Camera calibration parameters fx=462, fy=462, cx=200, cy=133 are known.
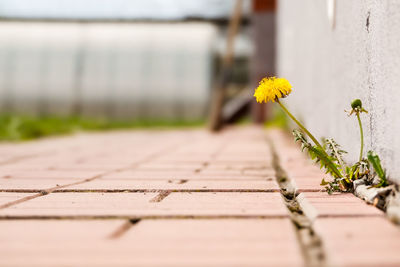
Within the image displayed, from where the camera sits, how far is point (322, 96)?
2246 millimetres

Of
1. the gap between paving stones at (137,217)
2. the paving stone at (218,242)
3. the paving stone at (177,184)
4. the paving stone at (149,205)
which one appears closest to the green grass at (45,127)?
the paving stone at (177,184)

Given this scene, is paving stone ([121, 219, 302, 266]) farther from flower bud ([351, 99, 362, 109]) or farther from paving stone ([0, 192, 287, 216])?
flower bud ([351, 99, 362, 109])

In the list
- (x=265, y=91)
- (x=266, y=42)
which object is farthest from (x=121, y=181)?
(x=266, y=42)

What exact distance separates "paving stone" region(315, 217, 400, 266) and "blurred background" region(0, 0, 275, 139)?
22.5ft

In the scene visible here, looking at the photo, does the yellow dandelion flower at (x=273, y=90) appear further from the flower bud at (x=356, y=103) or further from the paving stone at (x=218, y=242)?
the paving stone at (x=218, y=242)

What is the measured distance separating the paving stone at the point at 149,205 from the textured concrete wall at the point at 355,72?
0.34 metres

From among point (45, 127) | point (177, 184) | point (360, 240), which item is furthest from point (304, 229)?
point (45, 127)

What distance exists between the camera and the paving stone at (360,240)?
2.49 feet

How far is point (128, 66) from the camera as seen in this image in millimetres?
8156

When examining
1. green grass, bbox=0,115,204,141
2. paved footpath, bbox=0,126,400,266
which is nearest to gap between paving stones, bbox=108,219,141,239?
paved footpath, bbox=0,126,400,266

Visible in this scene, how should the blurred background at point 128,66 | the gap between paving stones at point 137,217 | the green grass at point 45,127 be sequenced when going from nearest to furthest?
1. the gap between paving stones at point 137,217
2. the green grass at point 45,127
3. the blurred background at point 128,66

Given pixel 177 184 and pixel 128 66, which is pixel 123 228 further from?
pixel 128 66

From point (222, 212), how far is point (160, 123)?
6.58 m

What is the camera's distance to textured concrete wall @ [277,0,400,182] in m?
1.14
